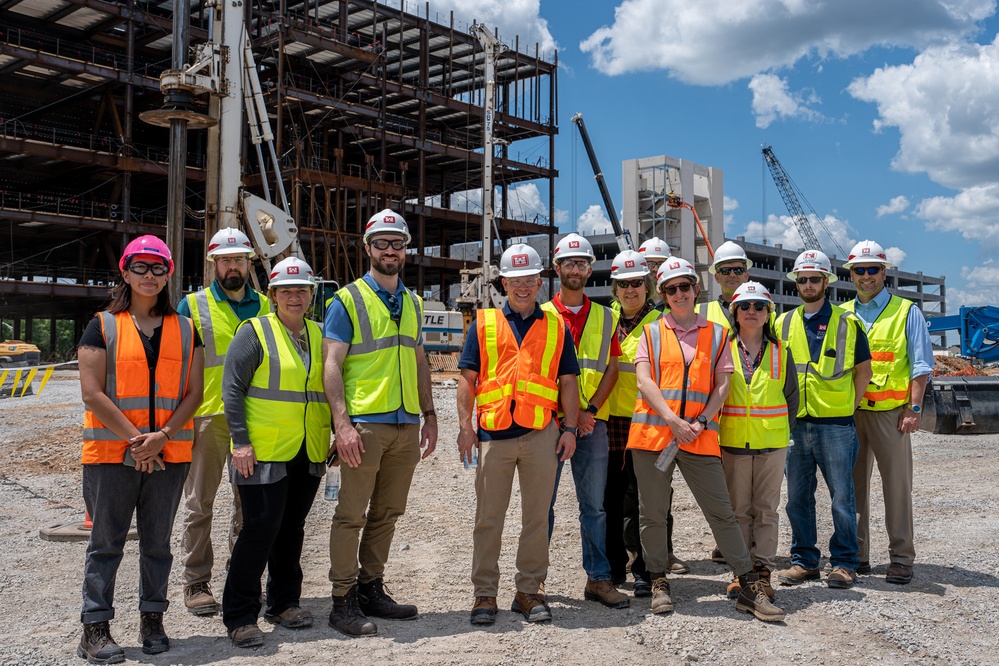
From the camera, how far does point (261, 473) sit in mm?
4629

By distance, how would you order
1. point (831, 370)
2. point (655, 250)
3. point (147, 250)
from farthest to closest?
1. point (655, 250)
2. point (831, 370)
3. point (147, 250)

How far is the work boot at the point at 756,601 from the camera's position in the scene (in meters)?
4.97

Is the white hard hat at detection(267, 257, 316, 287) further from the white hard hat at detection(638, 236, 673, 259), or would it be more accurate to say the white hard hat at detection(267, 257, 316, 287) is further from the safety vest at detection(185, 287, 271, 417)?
the white hard hat at detection(638, 236, 673, 259)

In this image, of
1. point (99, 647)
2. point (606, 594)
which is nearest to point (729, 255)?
point (606, 594)

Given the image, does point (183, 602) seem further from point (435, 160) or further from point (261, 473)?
point (435, 160)

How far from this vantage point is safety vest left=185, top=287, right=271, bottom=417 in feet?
17.5

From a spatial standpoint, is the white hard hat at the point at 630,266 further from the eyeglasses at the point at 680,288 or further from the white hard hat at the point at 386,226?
the white hard hat at the point at 386,226

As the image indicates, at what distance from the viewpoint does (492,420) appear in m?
5.00

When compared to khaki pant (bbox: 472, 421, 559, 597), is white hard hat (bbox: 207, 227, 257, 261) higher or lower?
higher

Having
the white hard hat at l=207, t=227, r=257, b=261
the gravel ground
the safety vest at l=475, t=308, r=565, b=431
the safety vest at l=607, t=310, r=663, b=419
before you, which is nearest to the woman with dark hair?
the gravel ground

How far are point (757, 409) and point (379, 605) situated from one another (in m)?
2.62

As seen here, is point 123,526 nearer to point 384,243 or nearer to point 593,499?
point 384,243

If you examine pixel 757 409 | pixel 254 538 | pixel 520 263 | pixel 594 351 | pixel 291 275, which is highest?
pixel 520 263

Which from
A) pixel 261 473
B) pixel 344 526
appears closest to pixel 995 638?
pixel 344 526
